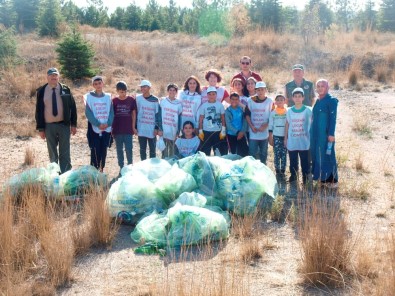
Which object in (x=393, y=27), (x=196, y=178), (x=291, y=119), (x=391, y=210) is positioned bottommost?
(x=391, y=210)

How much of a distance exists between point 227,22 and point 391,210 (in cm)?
2326

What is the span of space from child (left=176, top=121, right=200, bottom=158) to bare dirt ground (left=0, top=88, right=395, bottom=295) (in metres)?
1.25

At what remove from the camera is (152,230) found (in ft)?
14.6

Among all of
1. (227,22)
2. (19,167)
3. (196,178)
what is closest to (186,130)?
(196,178)

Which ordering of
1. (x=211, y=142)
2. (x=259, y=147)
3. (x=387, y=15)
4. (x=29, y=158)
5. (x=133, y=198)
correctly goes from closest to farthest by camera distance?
(x=133, y=198), (x=211, y=142), (x=259, y=147), (x=29, y=158), (x=387, y=15)

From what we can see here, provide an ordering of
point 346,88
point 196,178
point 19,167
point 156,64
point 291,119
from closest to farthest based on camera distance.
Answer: point 196,178, point 291,119, point 19,167, point 346,88, point 156,64

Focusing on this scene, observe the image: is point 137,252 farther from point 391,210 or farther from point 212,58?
point 212,58

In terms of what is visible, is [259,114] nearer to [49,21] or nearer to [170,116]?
[170,116]

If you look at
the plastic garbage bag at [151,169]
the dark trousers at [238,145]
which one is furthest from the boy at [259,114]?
the plastic garbage bag at [151,169]

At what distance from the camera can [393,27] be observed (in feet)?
120

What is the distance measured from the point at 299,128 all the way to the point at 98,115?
2986mm

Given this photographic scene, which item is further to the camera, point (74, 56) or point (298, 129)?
point (74, 56)

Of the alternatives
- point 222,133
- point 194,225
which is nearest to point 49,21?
point 222,133

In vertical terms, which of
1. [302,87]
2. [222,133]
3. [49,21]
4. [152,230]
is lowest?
[152,230]
